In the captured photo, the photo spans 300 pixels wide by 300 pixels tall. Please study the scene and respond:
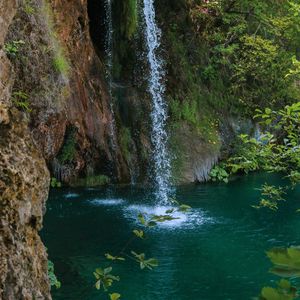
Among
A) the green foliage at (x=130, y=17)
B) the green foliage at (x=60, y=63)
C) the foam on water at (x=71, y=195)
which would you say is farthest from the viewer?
the green foliage at (x=130, y=17)

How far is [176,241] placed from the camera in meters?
8.59

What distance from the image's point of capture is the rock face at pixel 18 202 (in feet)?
7.67

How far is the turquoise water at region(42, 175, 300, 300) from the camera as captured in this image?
255 inches

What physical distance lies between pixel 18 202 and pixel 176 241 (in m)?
6.31

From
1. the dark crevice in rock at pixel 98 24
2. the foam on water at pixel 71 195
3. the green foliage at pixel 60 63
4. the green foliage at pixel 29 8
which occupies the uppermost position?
the dark crevice in rock at pixel 98 24

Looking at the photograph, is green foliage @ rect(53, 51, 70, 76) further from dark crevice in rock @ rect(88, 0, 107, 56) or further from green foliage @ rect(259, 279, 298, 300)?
green foliage @ rect(259, 279, 298, 300)

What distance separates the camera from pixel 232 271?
23.4 feet

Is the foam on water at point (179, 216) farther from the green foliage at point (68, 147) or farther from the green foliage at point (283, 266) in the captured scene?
the green foliage at point (283, 266)

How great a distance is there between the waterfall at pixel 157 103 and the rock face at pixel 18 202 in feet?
36.0

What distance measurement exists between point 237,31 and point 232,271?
1066 cm

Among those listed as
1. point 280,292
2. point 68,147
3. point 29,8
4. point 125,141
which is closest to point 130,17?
point 125,141

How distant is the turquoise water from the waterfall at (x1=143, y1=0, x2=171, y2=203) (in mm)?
1019

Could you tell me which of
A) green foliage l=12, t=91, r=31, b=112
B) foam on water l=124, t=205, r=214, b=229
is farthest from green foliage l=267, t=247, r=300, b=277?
foam on water l=124, t=205, r=214, b=229

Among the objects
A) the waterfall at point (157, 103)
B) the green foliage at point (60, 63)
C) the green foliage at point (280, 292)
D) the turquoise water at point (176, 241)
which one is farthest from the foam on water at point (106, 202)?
the green foliage at point (280, 292)
